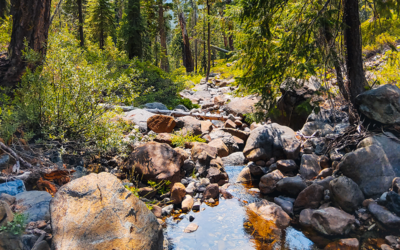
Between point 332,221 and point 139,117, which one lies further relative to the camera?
point 139,117

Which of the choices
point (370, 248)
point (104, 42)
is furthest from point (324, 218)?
point (104, 42)

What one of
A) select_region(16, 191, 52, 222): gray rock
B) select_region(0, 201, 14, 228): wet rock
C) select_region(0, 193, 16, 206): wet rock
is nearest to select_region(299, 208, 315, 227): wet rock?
select_region(16, 191, 52, 222): gray rock

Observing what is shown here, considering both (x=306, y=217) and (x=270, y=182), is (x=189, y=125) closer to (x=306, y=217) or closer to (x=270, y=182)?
(x=270, y=182)

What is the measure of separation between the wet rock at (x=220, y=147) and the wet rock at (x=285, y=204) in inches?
106

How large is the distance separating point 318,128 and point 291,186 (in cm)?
287

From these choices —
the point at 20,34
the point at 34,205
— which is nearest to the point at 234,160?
the point at 34,205

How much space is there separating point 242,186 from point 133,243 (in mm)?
3693

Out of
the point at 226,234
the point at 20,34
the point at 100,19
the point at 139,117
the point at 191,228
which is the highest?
the point at 100,19

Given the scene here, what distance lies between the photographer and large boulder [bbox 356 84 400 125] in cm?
555

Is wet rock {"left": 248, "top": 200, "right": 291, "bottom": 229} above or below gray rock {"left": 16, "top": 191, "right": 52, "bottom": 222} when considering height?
below

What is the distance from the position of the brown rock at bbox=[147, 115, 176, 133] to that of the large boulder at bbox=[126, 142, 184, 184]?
2.20 metres

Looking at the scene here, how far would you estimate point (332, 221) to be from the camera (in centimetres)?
422

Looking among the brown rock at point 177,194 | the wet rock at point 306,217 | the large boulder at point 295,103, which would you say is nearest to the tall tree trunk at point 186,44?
the large boulder at point 295,103

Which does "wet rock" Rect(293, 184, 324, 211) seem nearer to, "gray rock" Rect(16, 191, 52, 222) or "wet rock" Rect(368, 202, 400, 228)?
"wet rock" Rect(368, 202, 400, 228)
